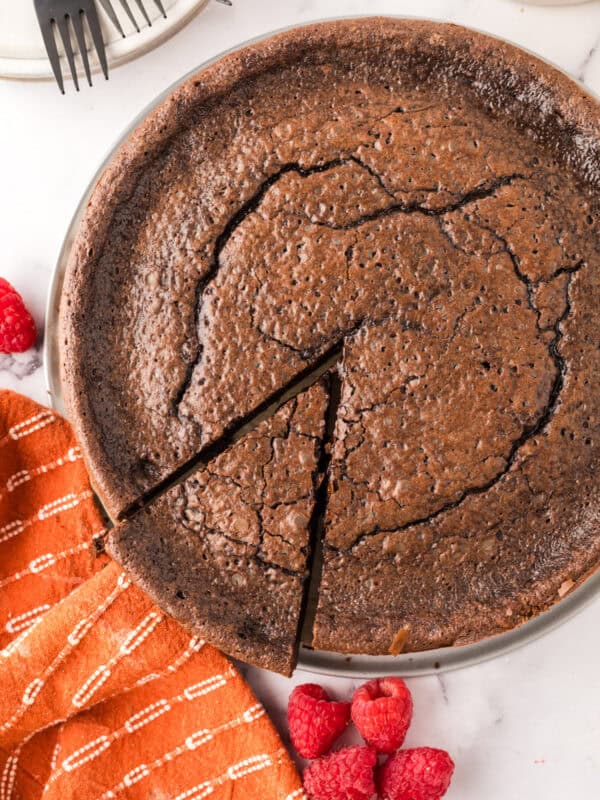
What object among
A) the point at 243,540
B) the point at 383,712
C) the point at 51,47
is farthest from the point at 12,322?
the point at 383,712

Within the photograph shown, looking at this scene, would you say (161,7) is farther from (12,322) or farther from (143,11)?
(12,322)

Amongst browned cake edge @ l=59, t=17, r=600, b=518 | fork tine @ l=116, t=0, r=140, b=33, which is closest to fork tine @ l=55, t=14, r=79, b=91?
fork tine @ l=116, t=0, r=140, b=33

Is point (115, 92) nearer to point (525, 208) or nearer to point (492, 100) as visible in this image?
point (492, 100)

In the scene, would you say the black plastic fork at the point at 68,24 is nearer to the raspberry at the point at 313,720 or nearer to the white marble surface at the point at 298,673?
the white marble surface at the point at 298,673

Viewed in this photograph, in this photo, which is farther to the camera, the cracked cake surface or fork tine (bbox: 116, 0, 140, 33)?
fork tine (bbox: 116, 0, 140, 33)

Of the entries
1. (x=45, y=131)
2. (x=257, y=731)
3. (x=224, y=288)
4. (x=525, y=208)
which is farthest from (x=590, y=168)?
(x=257, y=731)

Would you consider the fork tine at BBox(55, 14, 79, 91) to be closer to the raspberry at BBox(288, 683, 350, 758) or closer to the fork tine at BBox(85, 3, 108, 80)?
the fork tine at BBox(85, 3, 108, 80)
